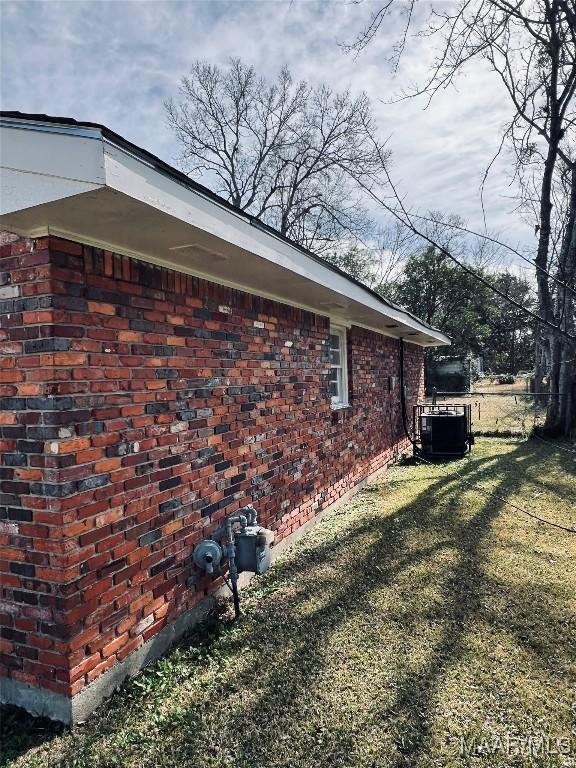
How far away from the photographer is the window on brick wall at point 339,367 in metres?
6.73

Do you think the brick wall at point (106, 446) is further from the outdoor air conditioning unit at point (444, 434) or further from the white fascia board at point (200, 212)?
the outdoor air conditioning unit at point (444, 434)

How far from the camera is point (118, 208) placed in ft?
7.09

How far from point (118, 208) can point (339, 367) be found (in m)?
5.01

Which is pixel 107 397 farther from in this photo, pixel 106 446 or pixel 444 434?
pixel 444 434

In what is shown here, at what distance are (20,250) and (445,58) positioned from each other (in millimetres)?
2586

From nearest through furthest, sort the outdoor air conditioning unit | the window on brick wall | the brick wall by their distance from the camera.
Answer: the brick wall, the window on brick wall, the outdoor air conditioning unit

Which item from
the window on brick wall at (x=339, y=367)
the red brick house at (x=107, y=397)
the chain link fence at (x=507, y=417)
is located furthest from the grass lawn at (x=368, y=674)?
the chain link fence at (x=507, y=417)

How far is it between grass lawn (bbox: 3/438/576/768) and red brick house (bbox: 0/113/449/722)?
12.6 inches

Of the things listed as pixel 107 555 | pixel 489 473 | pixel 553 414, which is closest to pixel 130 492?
pixel 107 555

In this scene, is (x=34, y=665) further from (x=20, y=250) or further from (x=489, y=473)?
(x=489, y=473)

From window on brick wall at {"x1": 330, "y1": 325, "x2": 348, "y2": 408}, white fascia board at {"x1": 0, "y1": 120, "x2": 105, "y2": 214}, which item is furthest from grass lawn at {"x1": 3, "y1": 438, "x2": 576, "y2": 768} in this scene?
white fascia board at {"x1": 0, "y1": 120, "x2": 105, "y2": 214}

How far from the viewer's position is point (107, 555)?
2.61 metres

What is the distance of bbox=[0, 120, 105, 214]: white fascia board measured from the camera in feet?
6.08

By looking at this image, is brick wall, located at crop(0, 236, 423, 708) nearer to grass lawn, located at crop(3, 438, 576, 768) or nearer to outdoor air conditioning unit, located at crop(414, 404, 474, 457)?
grass lawn, located at crop(3, 438, 576, 768)
